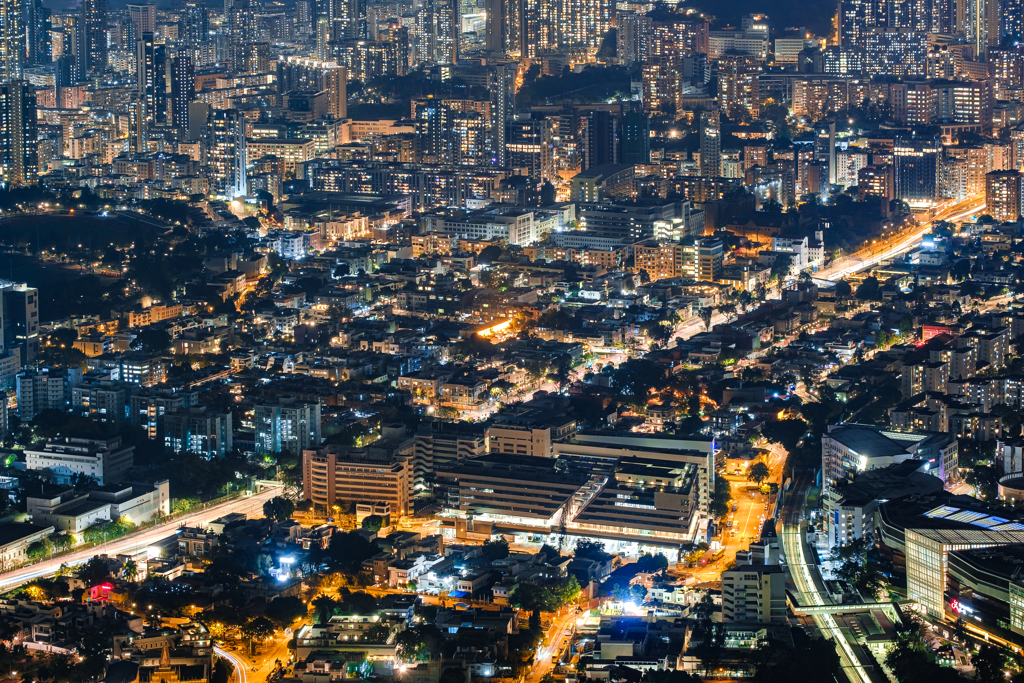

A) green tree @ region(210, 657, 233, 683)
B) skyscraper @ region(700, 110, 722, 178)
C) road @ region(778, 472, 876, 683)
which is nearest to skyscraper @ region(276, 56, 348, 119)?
skyscraper @ region(700, 110, 722, 178)

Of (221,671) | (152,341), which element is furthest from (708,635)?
(152,341)

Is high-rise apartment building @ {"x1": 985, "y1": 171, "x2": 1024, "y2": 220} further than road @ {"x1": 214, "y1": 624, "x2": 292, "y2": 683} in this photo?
Yes

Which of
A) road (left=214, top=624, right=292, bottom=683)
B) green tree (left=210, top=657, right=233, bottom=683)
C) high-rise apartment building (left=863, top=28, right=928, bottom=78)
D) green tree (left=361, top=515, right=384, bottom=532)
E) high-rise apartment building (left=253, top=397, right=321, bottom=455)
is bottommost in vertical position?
road (left=214, top=624, right=292, bottom=683)

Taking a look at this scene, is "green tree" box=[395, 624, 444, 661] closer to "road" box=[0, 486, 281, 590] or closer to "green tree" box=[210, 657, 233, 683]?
"green tree" box=[210, 657, 233, 683]

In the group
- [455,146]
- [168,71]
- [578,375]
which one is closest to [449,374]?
[578,375]

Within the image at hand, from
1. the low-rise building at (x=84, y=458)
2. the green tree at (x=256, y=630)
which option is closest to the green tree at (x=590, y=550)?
the green tree at (x=256, y=630)
